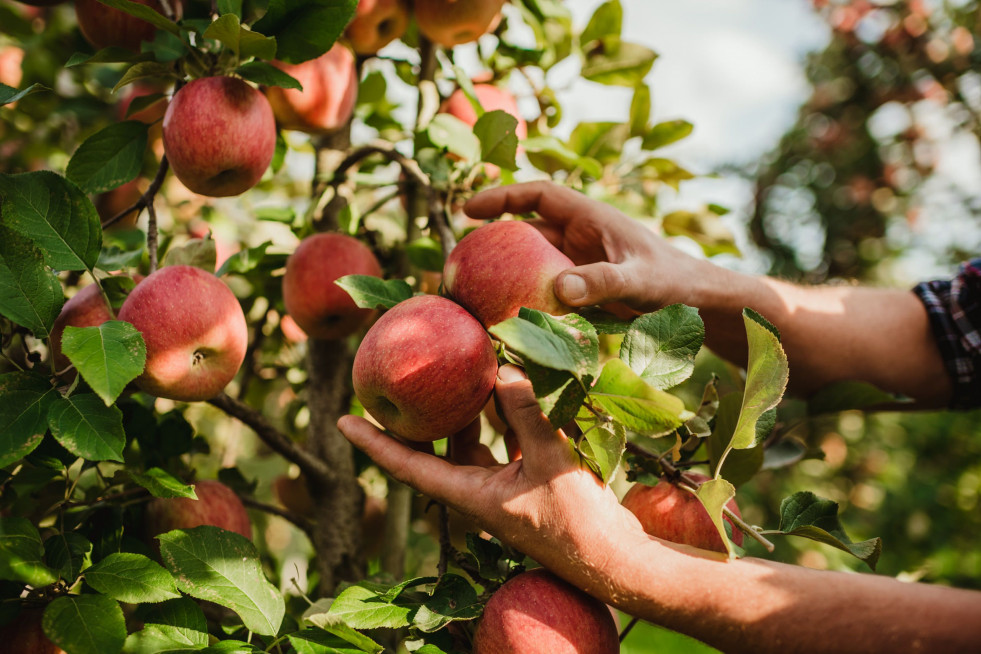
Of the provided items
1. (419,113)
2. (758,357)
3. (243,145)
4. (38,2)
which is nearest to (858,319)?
(758,357)

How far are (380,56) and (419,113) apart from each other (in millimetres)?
153

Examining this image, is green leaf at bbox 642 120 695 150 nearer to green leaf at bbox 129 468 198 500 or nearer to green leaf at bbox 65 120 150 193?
green leaf at bbox 65 120 150 193

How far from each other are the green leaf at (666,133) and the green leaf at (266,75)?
0.72 m

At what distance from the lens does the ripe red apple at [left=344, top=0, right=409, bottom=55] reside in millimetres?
1089

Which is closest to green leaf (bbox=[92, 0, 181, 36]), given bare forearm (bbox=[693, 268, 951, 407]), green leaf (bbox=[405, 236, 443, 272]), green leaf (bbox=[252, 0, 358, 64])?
green leaf (bbox=[252, 0, 358, 64])

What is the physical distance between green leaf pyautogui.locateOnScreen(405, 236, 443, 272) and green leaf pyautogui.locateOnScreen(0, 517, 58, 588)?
62cm

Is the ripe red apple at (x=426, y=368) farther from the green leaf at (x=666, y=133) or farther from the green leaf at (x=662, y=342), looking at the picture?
the green leaf at (x=666, y=133)

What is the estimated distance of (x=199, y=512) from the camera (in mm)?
928

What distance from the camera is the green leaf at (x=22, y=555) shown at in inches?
24.0

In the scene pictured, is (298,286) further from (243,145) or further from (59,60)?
(59,60)

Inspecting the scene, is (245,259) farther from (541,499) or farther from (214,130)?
(541,499)

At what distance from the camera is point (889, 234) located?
15.6 feet

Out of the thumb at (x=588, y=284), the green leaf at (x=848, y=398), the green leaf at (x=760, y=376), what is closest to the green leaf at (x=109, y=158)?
the thumb at (x=588, y=284)

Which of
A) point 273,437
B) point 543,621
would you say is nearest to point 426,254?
point 273,437
